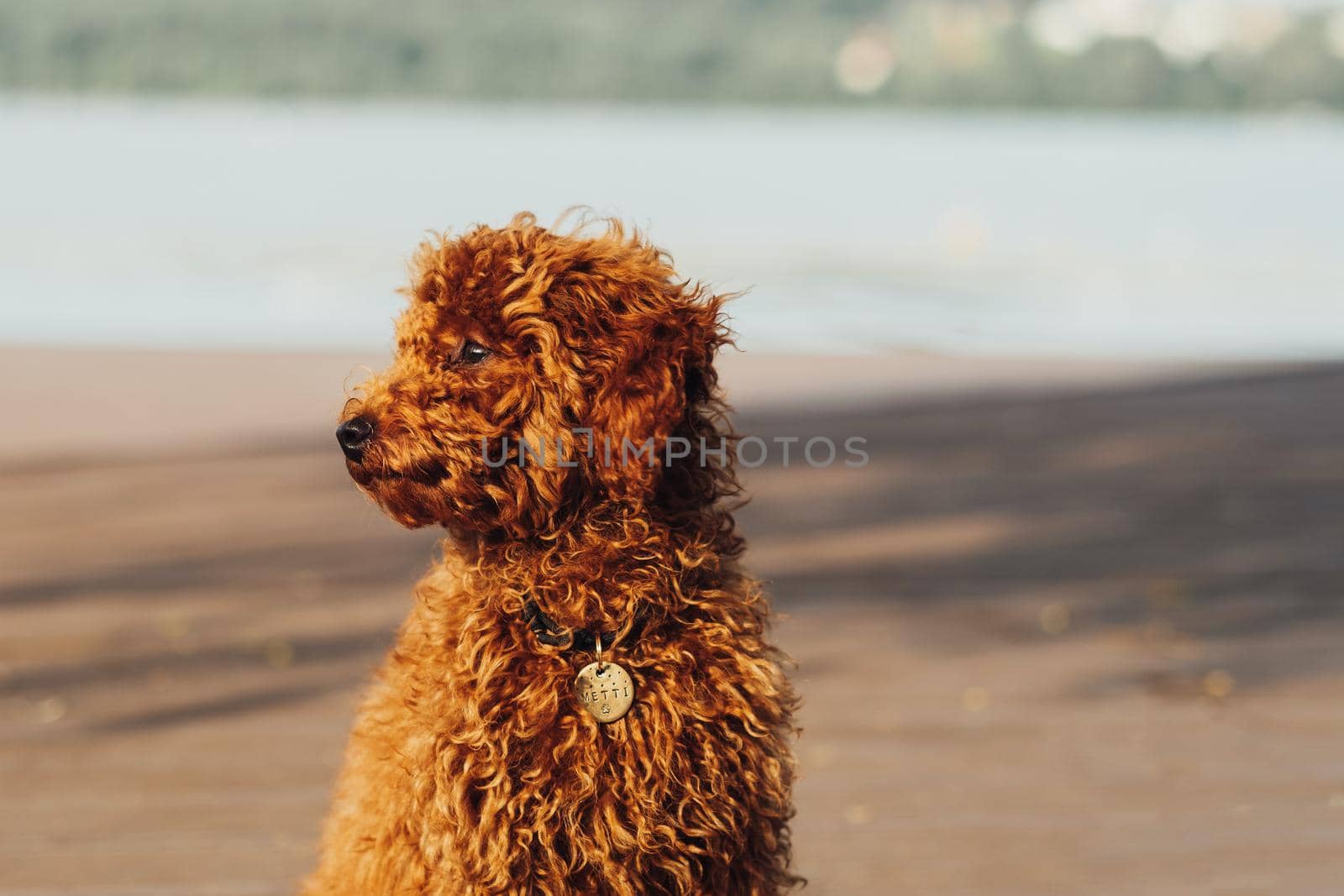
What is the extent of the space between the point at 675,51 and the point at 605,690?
23116mm

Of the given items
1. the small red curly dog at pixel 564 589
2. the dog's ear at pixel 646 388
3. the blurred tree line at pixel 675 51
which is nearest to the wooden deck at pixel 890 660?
the small red curly dog at pixel 564 589

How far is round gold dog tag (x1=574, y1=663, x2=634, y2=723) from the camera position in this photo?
239cm

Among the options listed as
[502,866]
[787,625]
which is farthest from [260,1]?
[502,866]

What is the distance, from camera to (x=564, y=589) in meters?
2.42

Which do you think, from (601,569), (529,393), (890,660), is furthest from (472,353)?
(890,660)

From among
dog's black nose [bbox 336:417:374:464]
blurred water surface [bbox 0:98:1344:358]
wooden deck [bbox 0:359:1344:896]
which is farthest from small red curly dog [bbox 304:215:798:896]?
blurred water surface [bbox 0:98:1344:358]

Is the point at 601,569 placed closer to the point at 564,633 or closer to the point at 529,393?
the point at 564,633

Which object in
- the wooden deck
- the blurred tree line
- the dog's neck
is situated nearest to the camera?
the dog's neck

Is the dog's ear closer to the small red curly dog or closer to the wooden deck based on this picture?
the small red curly dog

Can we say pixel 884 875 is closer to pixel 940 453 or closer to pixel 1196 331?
pixel 940 453

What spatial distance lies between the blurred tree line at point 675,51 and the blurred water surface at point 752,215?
3.93 ft

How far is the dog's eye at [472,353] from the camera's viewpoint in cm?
237

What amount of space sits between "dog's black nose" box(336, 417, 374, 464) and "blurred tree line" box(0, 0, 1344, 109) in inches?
804

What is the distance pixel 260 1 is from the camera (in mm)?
22047
